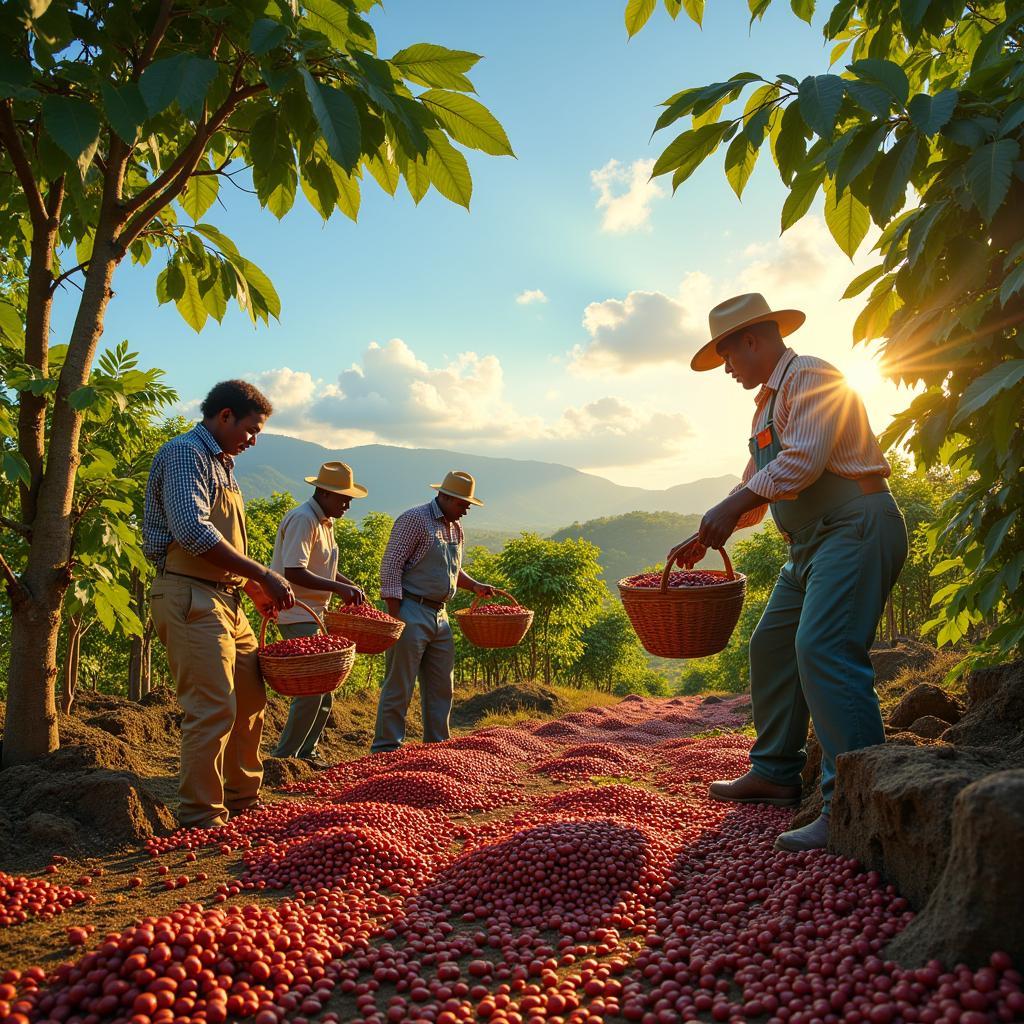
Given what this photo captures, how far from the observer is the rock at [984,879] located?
184 centimetres

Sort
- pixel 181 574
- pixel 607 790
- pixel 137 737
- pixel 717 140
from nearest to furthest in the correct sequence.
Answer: pixel 717 140
pixel 181 574
pixel 607 790
pixel 137 737

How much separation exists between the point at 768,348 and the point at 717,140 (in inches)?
55.3

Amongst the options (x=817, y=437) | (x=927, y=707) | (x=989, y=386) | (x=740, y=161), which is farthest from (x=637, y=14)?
(x=927, y=707)

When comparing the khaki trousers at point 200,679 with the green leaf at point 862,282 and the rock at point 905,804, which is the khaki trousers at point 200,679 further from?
the green leaf at point 862,282

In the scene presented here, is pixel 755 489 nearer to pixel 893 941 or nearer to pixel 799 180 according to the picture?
pixel 799 180

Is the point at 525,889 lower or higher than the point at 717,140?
lower

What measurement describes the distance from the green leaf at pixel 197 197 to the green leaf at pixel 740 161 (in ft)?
11.0

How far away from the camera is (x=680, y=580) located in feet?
14.0

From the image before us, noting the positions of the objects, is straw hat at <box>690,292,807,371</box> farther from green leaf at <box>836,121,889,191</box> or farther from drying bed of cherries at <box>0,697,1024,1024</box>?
drying bed of cherries at <box>0,697,1024,1024</box>

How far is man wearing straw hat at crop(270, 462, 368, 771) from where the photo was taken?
19.2 feet

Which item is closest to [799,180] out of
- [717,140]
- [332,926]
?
[717,140]

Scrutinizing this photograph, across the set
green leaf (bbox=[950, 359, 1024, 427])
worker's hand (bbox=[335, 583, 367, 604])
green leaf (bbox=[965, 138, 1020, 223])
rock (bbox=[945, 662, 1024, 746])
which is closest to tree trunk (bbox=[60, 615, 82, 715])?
worker's hand (bbox=[335, 583, 367, 604])

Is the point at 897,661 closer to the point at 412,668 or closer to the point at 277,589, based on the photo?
the point at 412,668

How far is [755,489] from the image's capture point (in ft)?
10.9
